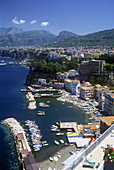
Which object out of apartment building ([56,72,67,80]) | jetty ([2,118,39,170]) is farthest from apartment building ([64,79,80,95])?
jetty ([2,118,39,170])

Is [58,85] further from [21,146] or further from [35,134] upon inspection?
[21,146]

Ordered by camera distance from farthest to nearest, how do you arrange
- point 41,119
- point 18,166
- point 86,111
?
point 86,111, point 41,119, point 18,166

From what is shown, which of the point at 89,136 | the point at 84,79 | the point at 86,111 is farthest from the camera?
the point at 84,79

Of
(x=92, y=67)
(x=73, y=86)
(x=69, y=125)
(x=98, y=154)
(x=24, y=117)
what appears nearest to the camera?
(x=98, y=154)

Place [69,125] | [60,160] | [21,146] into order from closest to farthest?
[60,160], [21,146], [69,125]

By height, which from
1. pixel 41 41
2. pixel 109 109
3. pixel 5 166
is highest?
pixel 41 41

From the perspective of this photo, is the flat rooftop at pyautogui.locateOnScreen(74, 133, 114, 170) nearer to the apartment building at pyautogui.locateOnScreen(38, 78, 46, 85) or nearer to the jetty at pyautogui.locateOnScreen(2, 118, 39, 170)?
the jetty at pyautogui.locateOnScreen(2, 118, 39, 170)

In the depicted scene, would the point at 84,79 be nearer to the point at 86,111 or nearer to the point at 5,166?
the point at 86,111

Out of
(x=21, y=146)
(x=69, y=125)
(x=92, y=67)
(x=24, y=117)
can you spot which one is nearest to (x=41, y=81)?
(x=92, y=67)

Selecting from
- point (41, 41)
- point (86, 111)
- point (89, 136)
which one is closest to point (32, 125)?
point (89, 136)
